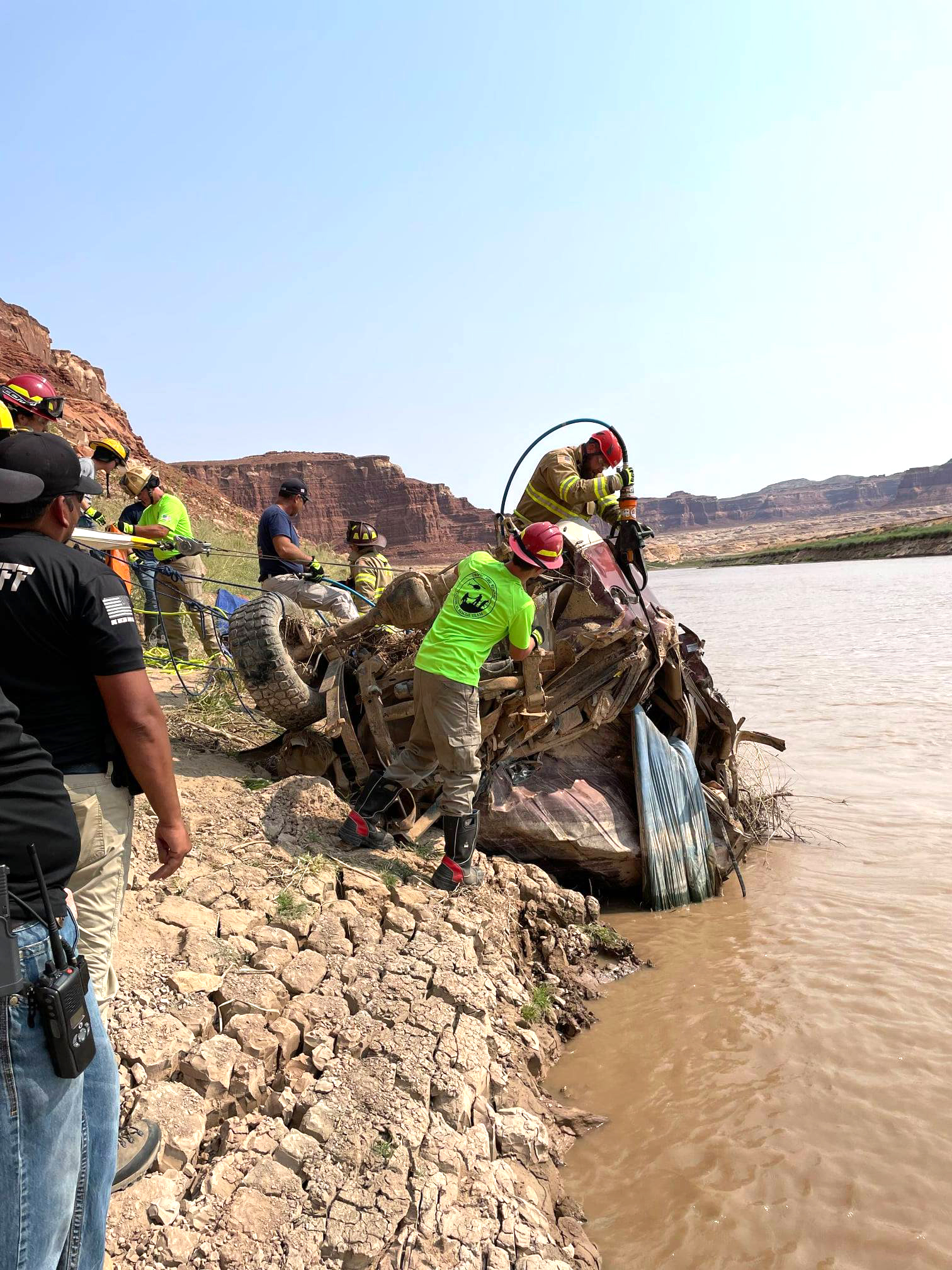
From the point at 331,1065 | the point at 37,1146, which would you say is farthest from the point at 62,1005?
the point at 331,1065

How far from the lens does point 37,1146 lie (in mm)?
1489

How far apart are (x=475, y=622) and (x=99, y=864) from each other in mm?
2632

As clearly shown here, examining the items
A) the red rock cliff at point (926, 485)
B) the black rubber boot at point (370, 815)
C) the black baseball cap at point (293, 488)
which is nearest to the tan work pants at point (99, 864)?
the black rubber boot at point (370, 815)

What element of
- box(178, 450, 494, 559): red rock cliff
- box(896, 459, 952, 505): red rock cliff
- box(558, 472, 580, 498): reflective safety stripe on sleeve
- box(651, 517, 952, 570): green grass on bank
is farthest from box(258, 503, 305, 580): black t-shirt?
box(896, 459, 952, 505): red rock cliff

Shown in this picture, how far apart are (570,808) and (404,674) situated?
4.77 feet

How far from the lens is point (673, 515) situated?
165m

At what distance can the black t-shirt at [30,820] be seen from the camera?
149cm

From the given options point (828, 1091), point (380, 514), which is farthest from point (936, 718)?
point (380, 514)

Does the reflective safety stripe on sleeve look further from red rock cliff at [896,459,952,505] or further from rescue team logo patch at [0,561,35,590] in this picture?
red rock cliff at [896,459,952,505]

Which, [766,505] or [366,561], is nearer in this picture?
[366,561]

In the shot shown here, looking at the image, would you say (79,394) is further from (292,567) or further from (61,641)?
(61,641)

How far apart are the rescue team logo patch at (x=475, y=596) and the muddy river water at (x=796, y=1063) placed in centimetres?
222

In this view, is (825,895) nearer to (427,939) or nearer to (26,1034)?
(427,939)

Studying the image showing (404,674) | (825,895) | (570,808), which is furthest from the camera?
(825,895)
